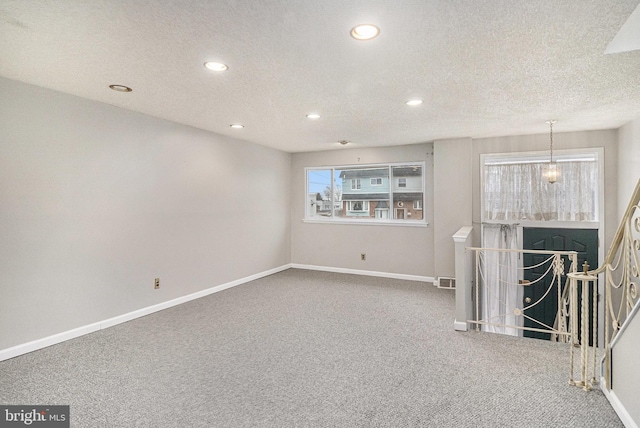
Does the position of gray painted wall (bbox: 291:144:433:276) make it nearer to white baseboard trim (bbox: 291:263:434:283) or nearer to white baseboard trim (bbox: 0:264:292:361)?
white baseboard trim (bbox: 291:263:434:283)

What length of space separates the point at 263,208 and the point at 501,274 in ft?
13.0

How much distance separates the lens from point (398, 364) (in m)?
2.72

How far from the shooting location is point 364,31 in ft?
6.39

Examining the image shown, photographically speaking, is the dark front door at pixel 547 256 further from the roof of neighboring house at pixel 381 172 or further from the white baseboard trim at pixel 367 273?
the roof of neighboring house at pixel 381 172

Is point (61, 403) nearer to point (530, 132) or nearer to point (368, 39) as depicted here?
point (368, 39)

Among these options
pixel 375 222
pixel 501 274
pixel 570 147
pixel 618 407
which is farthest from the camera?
pixel 375 222

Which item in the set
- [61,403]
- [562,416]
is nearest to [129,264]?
[61,403]

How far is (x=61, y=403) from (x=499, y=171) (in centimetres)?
549

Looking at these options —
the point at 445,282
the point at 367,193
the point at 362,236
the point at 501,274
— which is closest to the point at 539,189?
the point at 501,274

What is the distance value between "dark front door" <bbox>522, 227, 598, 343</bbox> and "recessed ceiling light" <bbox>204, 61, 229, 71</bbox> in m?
4.63

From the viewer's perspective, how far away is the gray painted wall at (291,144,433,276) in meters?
5.58

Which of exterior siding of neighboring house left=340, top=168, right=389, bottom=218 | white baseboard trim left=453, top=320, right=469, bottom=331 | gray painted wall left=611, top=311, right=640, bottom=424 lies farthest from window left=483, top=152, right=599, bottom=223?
gray painted wall left=611, top=311, right=640, bottom=424

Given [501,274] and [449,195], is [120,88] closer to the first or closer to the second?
[449,195]

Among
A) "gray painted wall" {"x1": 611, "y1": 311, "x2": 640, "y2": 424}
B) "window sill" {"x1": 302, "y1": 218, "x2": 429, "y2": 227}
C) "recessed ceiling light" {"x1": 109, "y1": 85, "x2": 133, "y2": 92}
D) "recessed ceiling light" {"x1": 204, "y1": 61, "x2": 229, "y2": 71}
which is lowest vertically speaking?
"gray painted wall" {"x1": 611, "y1": 311, "x2": 640, "y2": 424}
